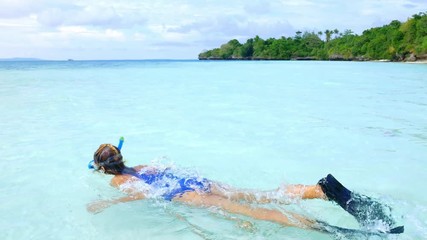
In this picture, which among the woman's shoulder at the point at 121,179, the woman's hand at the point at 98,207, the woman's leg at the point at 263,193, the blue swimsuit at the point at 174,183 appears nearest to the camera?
the woman's leg at the point at 263,193

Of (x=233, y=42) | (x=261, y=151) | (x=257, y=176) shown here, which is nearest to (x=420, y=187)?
(x=257, y=176)

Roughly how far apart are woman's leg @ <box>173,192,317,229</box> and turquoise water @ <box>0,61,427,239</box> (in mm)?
80

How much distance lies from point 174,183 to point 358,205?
1540 millimetres

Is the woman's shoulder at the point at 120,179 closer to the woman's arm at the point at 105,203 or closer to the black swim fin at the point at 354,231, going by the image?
the woman's arm at the point at 105,203

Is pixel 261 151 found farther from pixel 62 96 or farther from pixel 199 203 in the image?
pixel 62 96

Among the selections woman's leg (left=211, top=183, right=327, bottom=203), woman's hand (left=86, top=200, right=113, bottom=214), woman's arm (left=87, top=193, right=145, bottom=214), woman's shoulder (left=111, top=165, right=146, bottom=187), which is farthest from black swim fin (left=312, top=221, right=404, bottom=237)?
woman's hand (left=86, top=200, right=113, bottom=214)

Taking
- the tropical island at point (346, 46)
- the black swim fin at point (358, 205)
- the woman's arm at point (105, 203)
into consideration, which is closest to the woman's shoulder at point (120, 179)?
the woman's arm at point (105, 203)

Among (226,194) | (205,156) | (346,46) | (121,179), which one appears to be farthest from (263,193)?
(346,46)

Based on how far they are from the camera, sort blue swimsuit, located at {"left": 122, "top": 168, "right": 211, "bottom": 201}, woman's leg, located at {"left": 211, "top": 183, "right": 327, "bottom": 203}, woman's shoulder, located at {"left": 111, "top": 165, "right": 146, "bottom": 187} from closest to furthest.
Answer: woman's leg, located at {"left": 211, "top": 183, "right": 327, "bottom": 203} < blue swimsuit, located at {"left": 122, "top": 168, "right": 211, "bottom": 201} < woman's shoulder, located at {"left": 111, "top": 165, "right": 146, "bottom": 187}

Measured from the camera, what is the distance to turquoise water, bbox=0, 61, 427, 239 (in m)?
3.50

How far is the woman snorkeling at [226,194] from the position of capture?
3080 millimetres

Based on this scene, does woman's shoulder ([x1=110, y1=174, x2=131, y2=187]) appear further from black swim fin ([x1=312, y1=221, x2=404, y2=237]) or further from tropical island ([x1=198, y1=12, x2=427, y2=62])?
tropical island ([x1=198, y1=12, x2=427, y2=62])

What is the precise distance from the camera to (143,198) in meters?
3.76

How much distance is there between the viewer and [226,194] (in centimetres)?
359
